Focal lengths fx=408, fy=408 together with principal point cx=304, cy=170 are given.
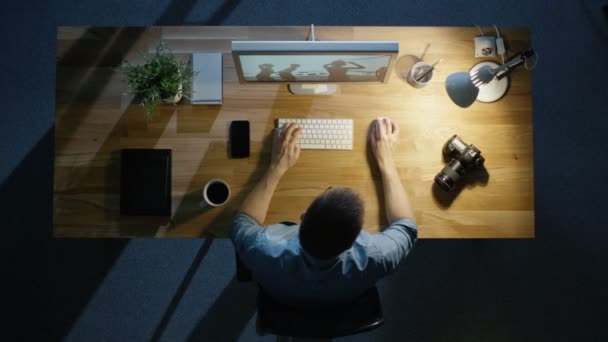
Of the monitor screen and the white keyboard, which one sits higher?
the monitor screen

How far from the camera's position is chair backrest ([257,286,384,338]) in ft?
4.16

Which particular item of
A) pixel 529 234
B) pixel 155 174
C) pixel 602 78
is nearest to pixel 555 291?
pixel 529 234

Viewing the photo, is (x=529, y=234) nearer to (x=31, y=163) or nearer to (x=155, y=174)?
(x=155, y=174)

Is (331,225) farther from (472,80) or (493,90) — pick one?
(493,90)

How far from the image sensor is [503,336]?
2170mm

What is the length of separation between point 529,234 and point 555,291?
3.11ft

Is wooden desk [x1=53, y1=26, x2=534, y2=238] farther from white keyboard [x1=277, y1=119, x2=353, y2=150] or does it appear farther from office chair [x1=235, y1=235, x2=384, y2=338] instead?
office chair [x1=235, y1=235, x2=384, y2=338]

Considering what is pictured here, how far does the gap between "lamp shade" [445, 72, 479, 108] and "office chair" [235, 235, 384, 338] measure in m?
0.78

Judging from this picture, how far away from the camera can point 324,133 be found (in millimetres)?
1516

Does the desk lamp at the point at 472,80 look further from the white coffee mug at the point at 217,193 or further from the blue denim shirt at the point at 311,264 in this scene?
the white coffee mug at the point at 217,193

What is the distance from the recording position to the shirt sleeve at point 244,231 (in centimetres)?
130

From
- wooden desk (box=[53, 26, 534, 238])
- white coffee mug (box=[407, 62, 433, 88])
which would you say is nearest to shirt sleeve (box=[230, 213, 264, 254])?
wooden desk (box=[53, 26, 534, 238])

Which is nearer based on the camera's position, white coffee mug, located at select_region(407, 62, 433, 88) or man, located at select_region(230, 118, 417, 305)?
man, located at select_region(230, 118, 417, 305)

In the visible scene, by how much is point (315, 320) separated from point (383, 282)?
954mm
